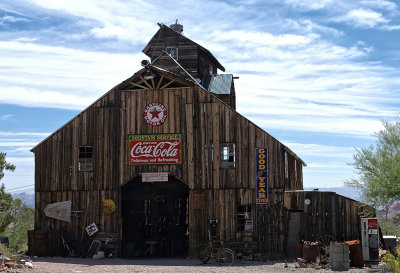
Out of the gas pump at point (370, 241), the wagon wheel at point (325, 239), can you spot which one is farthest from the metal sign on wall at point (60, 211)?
the gas pump at point (370, 241)

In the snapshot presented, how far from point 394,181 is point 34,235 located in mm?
17061

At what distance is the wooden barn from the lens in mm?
26438

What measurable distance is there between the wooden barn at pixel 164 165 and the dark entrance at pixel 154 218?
151 cm

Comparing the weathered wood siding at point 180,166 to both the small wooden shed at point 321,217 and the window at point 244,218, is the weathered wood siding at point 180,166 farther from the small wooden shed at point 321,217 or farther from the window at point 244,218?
the small wooden shed at point 321,217

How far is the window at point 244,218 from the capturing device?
86.9 ft

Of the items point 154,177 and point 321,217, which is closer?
point 321,217

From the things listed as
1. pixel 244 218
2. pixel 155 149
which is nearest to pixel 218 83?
pixel 155 149

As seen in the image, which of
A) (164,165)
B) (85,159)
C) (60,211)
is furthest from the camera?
(85,159)

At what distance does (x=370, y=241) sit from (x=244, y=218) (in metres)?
5.87

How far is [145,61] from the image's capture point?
88.9 feet

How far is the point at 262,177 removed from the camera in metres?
26.4

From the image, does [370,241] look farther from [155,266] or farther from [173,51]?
[173,51]

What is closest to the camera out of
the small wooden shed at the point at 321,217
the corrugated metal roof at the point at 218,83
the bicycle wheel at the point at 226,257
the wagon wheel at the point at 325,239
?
the bicycle wheel at the point at 226,257

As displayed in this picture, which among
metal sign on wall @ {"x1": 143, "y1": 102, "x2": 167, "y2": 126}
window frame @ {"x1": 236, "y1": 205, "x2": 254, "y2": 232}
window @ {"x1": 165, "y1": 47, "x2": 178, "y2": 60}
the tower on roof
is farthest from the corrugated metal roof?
window frame @ {"x1": 236, "y1": 205, "x2": 254, "y2": 232}
